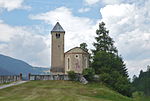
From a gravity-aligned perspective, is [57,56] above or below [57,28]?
below

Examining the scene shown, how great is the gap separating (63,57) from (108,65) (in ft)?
41.4

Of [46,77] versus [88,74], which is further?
[88,74]

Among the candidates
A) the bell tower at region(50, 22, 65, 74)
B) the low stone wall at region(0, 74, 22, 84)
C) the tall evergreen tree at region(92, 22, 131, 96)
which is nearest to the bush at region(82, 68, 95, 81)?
the tall evergreen tree at region(92, 22, 131, 96)

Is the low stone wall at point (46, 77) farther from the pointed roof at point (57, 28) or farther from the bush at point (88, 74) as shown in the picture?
the pointed roof at point (57, 28)

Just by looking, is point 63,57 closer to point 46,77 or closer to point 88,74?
point 88,74

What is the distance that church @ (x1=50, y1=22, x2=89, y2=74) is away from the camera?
75.2 meters

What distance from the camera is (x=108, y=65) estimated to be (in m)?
78.0

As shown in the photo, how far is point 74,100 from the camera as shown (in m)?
40.8

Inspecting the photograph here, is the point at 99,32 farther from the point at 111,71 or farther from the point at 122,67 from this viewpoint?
the point at 111,71

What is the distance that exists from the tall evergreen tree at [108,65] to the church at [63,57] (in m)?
3.80

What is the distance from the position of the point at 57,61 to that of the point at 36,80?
14.0m

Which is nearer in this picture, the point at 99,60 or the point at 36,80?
the point at 36,80

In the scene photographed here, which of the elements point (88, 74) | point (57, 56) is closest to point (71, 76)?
point (88, 74)

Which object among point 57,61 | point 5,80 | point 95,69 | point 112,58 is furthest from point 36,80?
point 112,58
